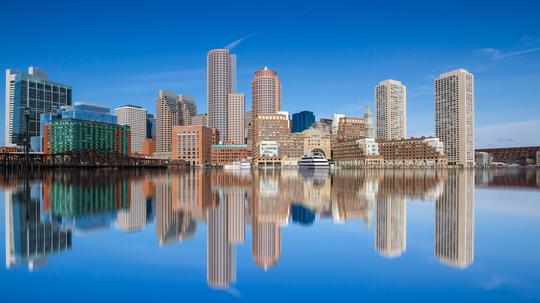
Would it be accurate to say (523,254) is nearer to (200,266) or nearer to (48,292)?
(200,266)

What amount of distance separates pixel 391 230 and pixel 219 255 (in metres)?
7.32

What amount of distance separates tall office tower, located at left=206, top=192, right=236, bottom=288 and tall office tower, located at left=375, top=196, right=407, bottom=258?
188 inches

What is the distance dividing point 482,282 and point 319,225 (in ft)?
27.1

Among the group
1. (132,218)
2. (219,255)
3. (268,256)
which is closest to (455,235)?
(268,256)

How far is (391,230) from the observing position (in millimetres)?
15484

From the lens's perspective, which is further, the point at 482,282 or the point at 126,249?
the point at 126,249

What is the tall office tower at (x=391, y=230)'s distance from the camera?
12570mm

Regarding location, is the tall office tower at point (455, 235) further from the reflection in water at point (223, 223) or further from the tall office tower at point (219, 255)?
the tall office tower at point (219, 255)

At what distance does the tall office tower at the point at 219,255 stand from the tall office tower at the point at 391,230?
188 inches

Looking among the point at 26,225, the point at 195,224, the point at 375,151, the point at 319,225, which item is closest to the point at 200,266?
the point at 195,224

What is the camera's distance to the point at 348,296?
854 centimetres

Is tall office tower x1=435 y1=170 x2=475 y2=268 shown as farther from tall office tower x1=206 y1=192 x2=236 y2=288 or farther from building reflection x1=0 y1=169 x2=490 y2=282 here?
tall office tower x1=206 y1=192 x2=236 y2=288

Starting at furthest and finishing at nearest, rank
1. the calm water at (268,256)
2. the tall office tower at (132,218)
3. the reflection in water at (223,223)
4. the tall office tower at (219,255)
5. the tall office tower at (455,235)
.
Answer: the tall office tower at (132,218) → the reflection in water at (223,223) → the tall office tower at (455,235) → the tall office tower at (219,255) → the calm water at (268,256)

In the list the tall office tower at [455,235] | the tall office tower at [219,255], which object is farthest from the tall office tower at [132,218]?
the tall office tower at [455,235]
